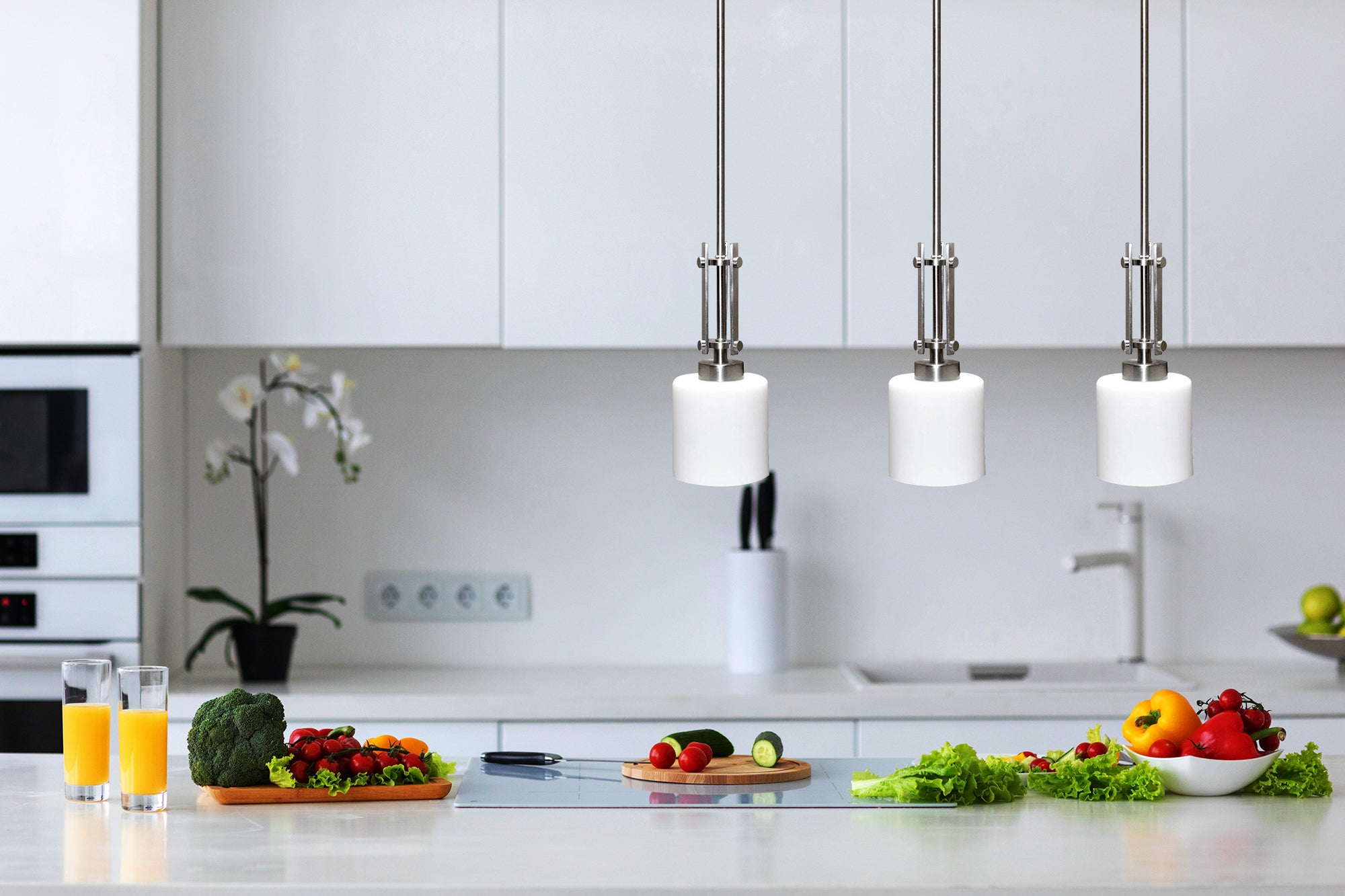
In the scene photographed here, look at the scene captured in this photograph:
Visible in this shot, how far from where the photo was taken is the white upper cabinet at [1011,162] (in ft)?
8.68

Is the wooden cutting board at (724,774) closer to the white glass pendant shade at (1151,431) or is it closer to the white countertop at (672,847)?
the white countertop at (672,847)

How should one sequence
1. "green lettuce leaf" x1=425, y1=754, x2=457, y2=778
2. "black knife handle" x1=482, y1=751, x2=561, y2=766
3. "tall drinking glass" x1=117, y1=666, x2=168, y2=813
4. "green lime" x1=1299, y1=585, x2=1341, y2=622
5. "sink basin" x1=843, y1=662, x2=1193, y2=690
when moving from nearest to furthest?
"tall drinking glass" x1=117, y1=666, x2=168, y2=813 < "green lettuce leaf" x1=425, y1=754, x2=457, y2=778 < "black knife handle" x1=482, y1=751, x2=561, y2=766 < "green lime" x1=1299, y1=585, x2=1341, y2=622 < "sink basin" x1=843, y1=662, x2=1193, y2=690

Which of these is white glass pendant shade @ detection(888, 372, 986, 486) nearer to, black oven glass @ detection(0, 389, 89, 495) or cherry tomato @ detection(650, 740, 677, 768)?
cherry tomato @ detection(650, 740, 677, 768)

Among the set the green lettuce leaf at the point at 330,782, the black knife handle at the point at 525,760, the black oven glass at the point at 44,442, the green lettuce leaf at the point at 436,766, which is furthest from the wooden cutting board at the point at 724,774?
the black oven glass at the point at 44,442

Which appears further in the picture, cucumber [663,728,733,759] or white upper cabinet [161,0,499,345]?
white upper cabinet [161,0,499,345]

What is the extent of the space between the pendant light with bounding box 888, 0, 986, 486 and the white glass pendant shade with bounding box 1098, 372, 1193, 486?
159 mm

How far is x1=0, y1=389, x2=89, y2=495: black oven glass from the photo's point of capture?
252 cm

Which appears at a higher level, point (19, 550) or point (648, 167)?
point (648, 167)

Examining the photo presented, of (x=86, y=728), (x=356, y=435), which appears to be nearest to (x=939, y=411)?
(x=86, y=728)

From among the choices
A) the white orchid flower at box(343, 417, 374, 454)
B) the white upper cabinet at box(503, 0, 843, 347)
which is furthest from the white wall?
the white upper cabinet at box(503, 0, 843, 347)

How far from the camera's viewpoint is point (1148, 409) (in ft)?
4.85

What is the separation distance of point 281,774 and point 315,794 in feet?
0.16

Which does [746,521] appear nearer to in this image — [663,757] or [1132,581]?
[1132,581]

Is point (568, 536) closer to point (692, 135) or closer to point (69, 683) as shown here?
point (692, 135)
